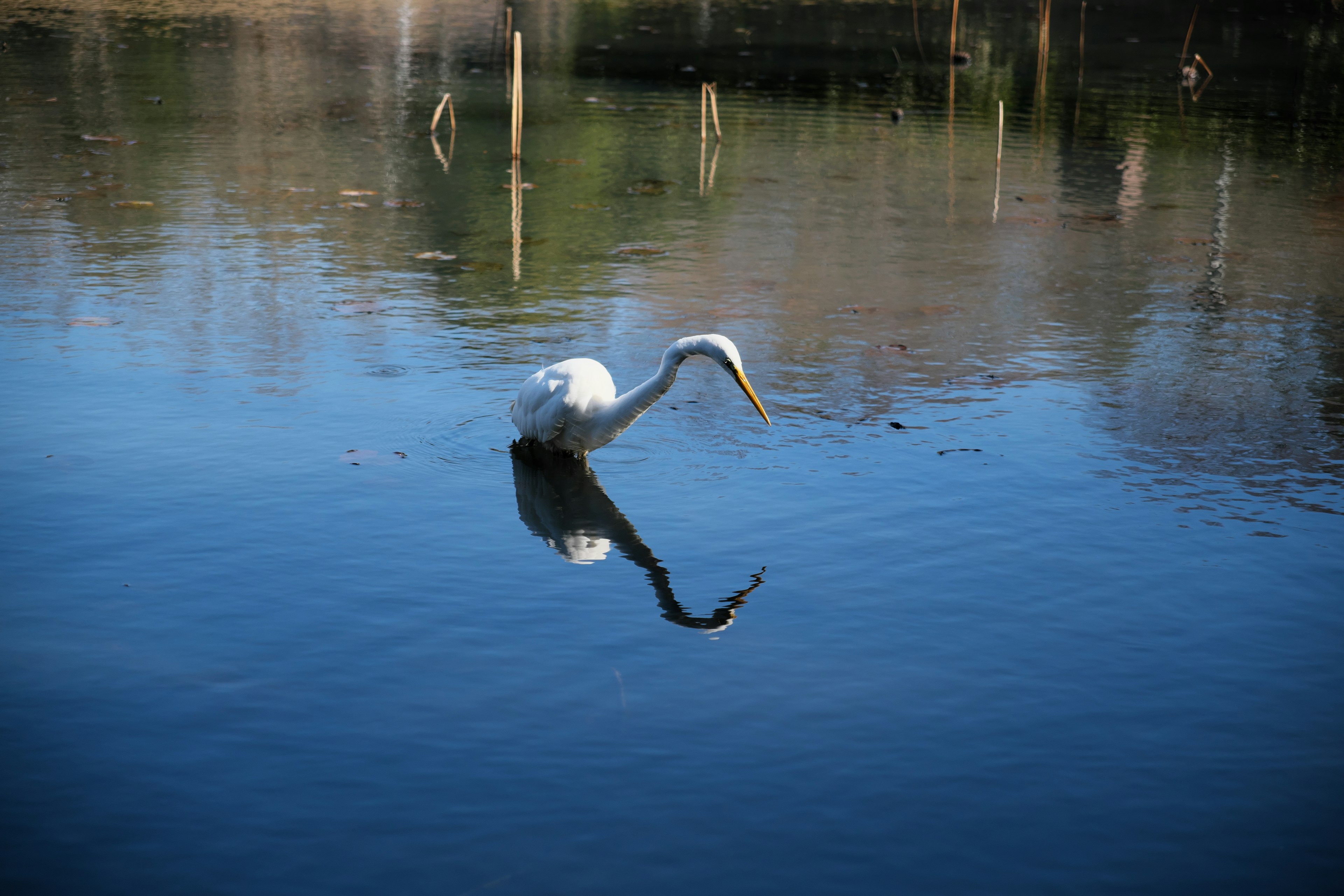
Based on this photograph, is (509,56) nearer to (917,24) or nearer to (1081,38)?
(1081,38)

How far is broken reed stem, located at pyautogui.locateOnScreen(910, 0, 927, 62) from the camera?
29.1 m

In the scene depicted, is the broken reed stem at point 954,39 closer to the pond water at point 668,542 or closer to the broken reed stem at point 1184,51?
the broken reed stem at point 1184,51

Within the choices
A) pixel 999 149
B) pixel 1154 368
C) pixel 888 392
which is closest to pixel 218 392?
pixel 888 392

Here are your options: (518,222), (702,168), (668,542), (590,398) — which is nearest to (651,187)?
(702,168)

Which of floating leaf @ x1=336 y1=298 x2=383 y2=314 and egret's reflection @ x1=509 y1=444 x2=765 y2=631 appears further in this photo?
floating leaf @ x1=336 y1=298 x2=383 y2=314

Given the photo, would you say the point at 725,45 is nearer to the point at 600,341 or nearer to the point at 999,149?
the point at 999,149

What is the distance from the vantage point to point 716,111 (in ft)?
65.3

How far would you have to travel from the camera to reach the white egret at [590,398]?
22.1 feet

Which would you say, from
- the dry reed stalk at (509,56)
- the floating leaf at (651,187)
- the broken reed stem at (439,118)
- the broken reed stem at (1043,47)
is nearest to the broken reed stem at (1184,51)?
the broken reed stem at (1043,47)

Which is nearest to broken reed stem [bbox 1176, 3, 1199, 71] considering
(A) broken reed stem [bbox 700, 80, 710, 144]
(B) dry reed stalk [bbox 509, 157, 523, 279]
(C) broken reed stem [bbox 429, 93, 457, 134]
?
(A) broken reed stem [bbox 700, 80, 710, 144]

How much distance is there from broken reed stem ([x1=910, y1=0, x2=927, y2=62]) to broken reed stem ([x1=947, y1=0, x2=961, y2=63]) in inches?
24.5

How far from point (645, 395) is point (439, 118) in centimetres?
1319

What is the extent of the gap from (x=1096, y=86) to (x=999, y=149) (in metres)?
9.44

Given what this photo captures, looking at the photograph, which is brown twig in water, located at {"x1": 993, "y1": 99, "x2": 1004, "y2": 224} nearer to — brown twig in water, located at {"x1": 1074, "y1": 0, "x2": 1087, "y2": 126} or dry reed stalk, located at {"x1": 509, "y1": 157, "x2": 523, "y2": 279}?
brown twig in water, located at {"x1": 1074, "y1": 0, "x2": 1087, "y2": 126}
